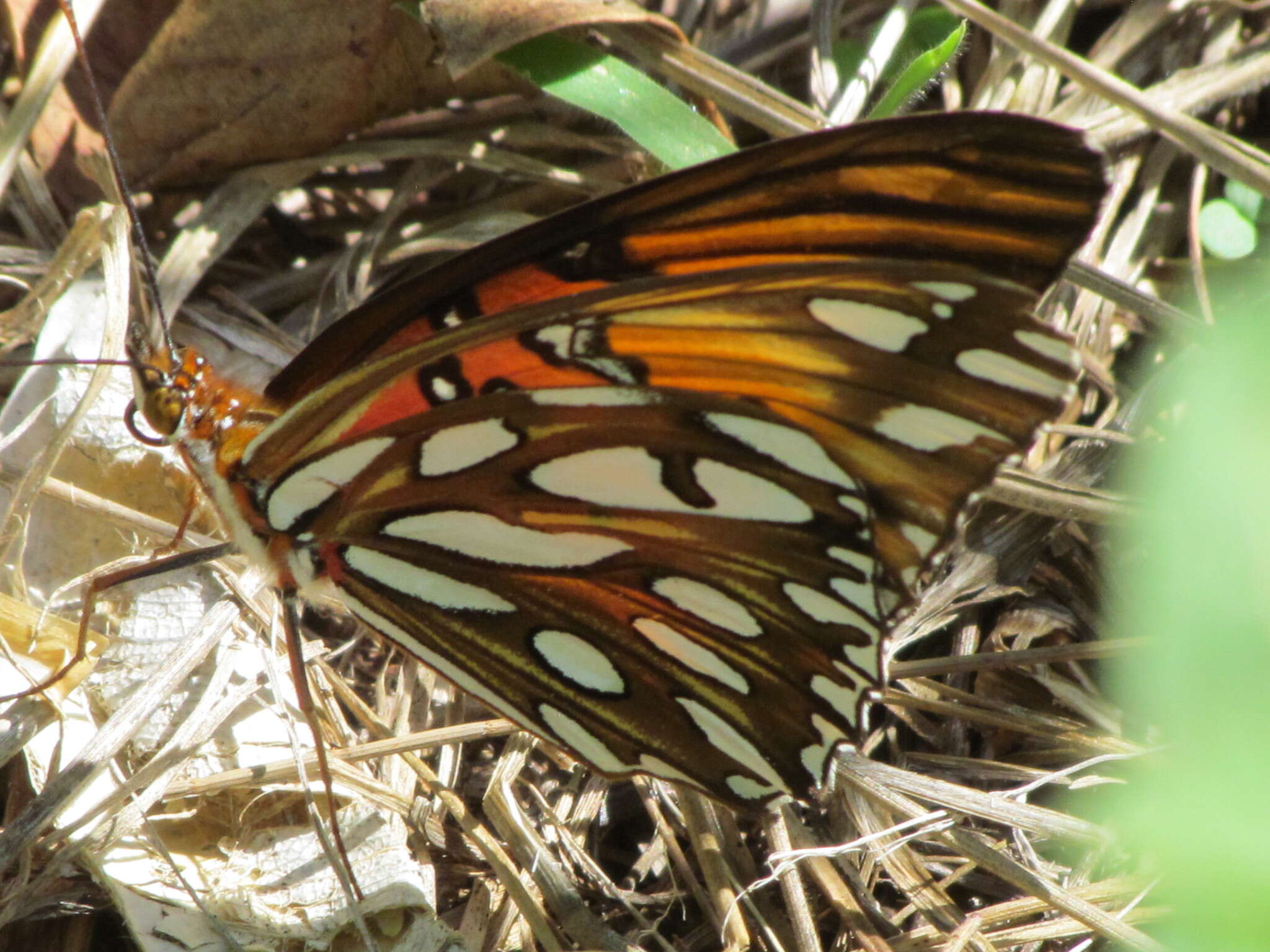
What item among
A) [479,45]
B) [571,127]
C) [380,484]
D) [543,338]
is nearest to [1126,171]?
[571,127]

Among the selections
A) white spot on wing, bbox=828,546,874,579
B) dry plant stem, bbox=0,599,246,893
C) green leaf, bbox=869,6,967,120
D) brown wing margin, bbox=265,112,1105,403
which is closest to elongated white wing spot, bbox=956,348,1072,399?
brown wing margin, bbox=265,112,1105,403

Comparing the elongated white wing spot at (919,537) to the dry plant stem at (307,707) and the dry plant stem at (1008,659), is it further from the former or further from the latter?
the dry plant stem at (307,707)

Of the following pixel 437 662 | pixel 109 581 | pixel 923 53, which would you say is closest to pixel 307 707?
pixel 437 662

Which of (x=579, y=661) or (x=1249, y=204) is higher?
(x=1249, y=204)

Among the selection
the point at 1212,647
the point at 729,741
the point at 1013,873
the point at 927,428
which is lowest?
the point at 1013,873

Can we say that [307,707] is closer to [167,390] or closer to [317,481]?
[317,481]

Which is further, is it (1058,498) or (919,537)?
(1058,498)
